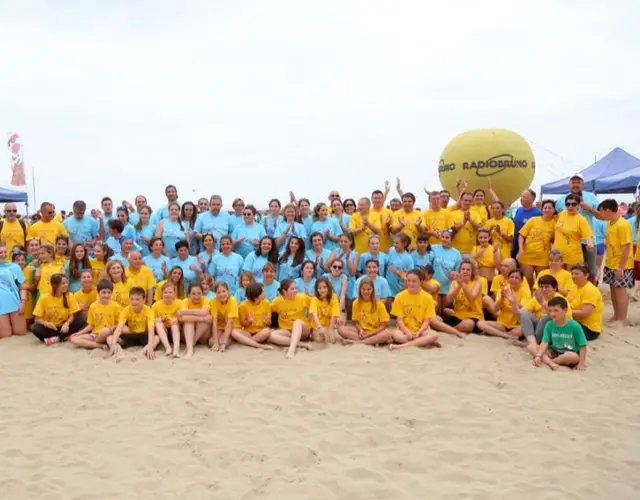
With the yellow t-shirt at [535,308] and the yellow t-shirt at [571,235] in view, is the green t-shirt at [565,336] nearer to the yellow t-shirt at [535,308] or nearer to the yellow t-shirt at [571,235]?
the yellow t-shirt at [535,308]

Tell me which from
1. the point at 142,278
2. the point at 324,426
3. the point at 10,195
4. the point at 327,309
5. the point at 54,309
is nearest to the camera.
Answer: the point at 324,426

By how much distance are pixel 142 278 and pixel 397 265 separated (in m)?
3.05

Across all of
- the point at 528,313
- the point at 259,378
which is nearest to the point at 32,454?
the point at 259,378

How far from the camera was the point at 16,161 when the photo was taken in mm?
19000

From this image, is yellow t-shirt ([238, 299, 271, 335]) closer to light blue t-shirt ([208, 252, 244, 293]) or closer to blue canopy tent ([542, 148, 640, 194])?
light blue t-shirt ([208, 252, 244, 293])

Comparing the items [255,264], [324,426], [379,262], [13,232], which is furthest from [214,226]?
[324,426]

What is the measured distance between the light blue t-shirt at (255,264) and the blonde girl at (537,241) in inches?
125

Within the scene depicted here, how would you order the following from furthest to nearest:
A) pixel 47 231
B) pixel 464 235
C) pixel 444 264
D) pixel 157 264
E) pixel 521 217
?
pixel 47 231 → pixel 464 235 → pixel 521 217 → pixel 157 264 → pixel 444 264

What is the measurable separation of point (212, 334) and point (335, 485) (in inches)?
123

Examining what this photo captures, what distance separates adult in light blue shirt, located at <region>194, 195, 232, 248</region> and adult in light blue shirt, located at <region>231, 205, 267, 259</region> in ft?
0.51

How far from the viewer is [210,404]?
13.6 ft

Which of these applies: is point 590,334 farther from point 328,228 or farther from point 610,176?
point 610,176

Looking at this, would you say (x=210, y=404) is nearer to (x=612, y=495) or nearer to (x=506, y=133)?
(x=612, y=495)

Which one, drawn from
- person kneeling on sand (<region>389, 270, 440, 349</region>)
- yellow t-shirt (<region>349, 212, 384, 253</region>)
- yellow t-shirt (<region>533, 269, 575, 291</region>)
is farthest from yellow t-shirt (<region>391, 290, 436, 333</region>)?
yellow t-shirt (<region>349, 212, 384, 253</region>)
